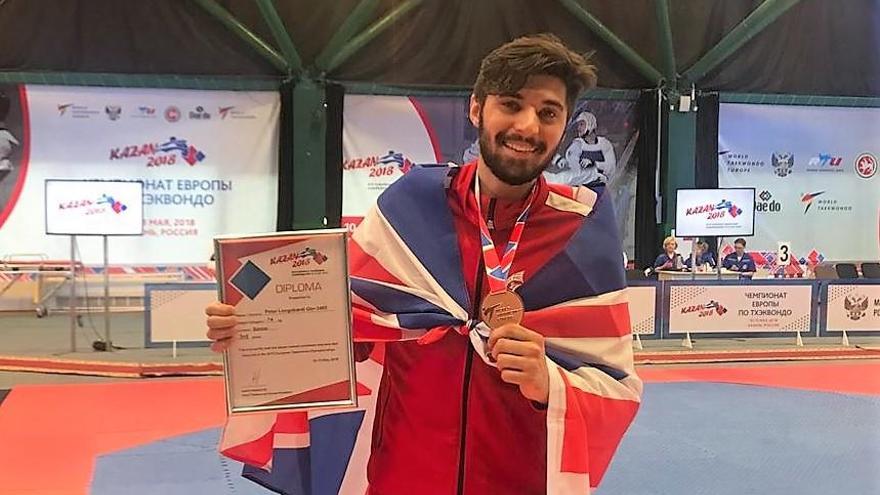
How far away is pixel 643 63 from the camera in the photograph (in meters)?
14.5

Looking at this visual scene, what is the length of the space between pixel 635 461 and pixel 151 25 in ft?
33.7

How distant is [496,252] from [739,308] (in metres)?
9.14

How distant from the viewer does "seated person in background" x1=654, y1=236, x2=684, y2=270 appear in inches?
504

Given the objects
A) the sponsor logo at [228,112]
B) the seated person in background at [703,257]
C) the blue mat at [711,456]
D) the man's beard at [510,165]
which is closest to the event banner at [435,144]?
the seated person in background at [703,257]

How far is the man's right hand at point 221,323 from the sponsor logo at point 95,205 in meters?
8.27

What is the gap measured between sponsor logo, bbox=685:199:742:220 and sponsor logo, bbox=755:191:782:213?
307 cm

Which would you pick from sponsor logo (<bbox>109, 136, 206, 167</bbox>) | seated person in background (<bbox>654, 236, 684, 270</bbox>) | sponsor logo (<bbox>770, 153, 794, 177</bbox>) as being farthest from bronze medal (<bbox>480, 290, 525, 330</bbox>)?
sponsor logo (<bbox>770, 153, 794, 177</bbox>)

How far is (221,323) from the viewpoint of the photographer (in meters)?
1.71

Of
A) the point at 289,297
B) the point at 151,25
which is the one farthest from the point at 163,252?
the point at 289,297

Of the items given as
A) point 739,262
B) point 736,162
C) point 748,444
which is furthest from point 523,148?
point 736,162

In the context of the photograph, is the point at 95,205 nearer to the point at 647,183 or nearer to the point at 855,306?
the point at 855,306

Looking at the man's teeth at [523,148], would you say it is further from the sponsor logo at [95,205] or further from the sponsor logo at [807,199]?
the sponsor logo at [807,199]

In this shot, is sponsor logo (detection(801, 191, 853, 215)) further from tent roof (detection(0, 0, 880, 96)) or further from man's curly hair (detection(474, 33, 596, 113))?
man's curly hair (detection(474, 33, 596, 113))

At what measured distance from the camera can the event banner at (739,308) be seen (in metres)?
10.1
